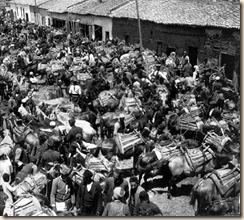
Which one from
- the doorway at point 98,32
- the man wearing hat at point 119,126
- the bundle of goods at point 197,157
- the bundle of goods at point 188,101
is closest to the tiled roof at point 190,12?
the doorway at point 98,32

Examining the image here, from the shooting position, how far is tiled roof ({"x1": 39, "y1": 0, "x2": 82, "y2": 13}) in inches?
1801

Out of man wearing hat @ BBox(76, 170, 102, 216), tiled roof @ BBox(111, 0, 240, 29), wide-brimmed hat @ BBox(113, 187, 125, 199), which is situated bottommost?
man wearing hat @ BBox(76, 170, 102, 216)

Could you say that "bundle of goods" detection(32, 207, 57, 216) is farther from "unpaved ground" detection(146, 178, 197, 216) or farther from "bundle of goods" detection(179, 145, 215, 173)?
"bundle of goods" detection(179, 145, 215, 173)

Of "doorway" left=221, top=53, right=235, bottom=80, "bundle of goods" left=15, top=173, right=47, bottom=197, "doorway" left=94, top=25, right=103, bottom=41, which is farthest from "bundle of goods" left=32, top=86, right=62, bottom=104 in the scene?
"doorway" left=94, top=25, right=103, bottom=41

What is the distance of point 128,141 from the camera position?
39.8 ft

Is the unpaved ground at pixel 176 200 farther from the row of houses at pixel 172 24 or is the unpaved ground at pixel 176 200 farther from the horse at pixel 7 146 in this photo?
the row of houses at pixel 172 24

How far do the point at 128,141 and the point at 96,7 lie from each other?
2861 centimetres

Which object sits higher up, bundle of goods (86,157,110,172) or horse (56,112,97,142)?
horse (56,112,97,142)

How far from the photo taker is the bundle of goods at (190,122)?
1306cm

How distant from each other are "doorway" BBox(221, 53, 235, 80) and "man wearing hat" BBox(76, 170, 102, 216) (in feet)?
40.4

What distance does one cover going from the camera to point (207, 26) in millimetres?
22438

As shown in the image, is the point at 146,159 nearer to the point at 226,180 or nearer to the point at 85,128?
the point at 226,180

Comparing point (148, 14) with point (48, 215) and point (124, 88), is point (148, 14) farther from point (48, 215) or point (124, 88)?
point (48, 215)

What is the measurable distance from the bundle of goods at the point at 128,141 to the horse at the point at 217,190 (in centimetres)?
287
